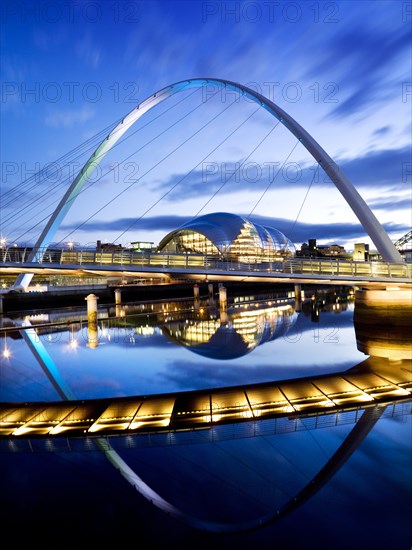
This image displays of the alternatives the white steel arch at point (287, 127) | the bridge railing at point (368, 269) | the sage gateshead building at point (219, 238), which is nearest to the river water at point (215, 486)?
the bridge railing at point (368, 269)

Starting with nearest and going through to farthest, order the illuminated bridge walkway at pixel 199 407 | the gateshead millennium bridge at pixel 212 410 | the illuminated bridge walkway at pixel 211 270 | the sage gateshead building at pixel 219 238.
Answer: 1. the gateshead millennium bridge at pixel 212 410
2. the illuminated bridge walkway at pixel 199 407
3. the illuminated bridge walkway at pixel 211 270
4. the sage gateshead building at pixel 219 238

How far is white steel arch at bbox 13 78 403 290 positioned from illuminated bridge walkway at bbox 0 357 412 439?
905 cm

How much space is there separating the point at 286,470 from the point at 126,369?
10439mm

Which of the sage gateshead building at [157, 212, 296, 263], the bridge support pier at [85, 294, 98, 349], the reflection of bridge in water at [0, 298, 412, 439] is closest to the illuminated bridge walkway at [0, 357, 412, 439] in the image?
the reflection of bridge in water at [0, 298, 412, 439]

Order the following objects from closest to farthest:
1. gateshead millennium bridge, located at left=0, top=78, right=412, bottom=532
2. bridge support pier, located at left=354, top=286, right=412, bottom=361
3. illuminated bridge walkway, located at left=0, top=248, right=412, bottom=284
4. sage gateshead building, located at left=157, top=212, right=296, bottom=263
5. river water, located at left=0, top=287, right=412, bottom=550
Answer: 1. river water, located at left=0, top=287, right=412, bottom=550
2. gateshead millennium bridge, located at left=0, top=78, right=412, bottom=532
3. bridge support pier, located at left=354, top=286, right=412, bottom=361
4. illuminated bridge walkway, located at left=0, top=248, right=412, bottom=284
5. sage gateshead building, located at left=157, top=212, right=296, bottom=263

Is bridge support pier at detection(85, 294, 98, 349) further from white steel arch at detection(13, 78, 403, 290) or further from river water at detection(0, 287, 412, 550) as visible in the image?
river water at detection(0, 287, 412, 550)

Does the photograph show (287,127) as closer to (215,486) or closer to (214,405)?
(214,405)

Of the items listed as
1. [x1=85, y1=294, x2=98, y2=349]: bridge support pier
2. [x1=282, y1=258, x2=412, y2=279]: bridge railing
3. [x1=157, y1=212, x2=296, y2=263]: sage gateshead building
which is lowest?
[x1=85, y1=294, x2=98, y2=349]: bridge support pier

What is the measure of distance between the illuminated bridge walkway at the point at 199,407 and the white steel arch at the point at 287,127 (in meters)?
9.05

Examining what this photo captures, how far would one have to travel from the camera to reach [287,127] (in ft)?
88.7

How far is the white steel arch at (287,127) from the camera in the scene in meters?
21.4

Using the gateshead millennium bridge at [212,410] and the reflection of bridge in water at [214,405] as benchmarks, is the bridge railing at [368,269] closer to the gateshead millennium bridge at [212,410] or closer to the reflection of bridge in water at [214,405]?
the gateshead millennium bridge at [212,410]

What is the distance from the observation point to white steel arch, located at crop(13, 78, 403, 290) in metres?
21.4

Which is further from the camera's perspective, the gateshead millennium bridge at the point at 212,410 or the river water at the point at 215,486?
the gateshead millennium bridge at the point at 212,410
